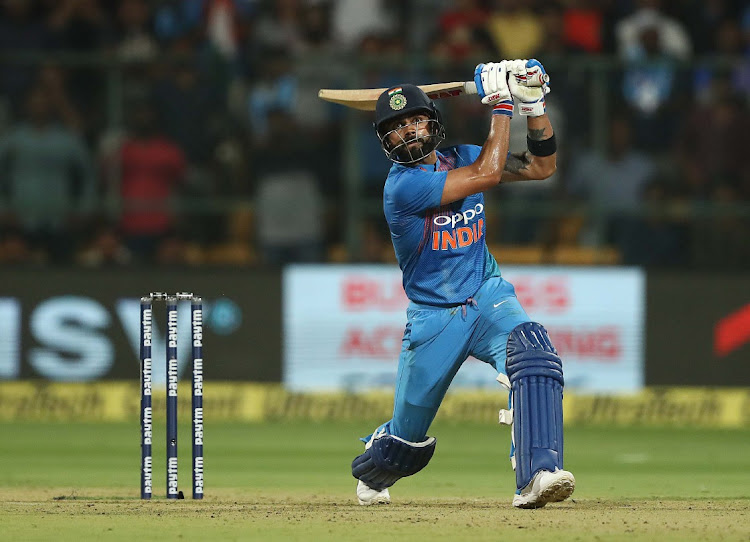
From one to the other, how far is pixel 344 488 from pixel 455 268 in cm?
177

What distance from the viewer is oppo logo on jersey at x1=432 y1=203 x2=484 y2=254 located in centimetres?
639

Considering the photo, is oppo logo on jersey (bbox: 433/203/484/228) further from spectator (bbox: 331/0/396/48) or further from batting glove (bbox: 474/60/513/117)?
spectator (bbox: 331/0/396/48)

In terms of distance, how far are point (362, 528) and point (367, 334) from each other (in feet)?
18.1

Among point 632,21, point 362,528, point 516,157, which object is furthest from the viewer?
point 632,21

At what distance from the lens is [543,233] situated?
11.1 metres

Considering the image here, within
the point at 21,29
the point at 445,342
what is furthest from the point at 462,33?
the point at 445,342

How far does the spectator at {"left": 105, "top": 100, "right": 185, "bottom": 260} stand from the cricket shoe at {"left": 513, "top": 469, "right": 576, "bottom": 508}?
19.3 feet

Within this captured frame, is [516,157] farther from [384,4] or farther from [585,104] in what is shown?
[384,4]

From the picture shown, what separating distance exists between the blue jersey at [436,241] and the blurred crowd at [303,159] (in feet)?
14.9

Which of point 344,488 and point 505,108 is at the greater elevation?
point 505,108

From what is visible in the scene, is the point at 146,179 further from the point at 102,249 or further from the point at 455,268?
the point at 455,268

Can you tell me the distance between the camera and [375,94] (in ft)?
22.3

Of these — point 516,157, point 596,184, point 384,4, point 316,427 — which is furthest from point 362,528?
point 384,4

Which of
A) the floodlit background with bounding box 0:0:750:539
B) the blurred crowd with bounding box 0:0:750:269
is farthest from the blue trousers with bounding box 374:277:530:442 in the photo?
the blurred crowd with bounding box 0:0:750:269
